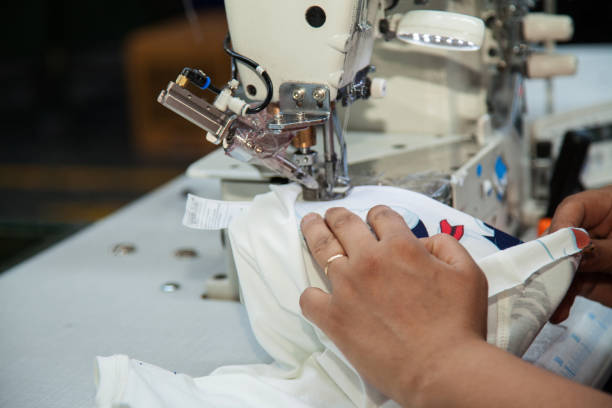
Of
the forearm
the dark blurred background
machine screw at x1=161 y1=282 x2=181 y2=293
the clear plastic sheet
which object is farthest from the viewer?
the dark blurred background

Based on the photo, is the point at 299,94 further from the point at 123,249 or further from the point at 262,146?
the point at 123,249

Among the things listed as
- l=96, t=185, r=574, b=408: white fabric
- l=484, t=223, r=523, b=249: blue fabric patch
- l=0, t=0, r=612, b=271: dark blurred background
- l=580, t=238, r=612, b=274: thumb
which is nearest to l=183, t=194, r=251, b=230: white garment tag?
l=96, t=185, r=574, b=408: white fabric

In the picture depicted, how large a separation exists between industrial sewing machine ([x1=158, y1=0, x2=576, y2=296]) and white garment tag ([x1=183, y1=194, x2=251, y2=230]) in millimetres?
80

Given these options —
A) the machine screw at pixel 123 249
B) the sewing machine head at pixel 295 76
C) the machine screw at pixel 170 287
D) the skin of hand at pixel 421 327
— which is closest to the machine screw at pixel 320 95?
the sewing machine head at pixel 295 76

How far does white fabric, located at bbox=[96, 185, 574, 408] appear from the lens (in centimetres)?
69

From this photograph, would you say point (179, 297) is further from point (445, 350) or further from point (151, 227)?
point (445, 350)

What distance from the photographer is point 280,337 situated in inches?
30.4

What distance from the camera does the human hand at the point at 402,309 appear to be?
582 mm

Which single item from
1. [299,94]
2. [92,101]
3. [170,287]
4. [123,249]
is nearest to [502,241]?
[299,94]

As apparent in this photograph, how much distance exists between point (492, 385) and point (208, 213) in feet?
1.44

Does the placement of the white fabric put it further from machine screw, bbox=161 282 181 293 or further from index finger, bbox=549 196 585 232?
machine screw, bbox=161 282 181 293

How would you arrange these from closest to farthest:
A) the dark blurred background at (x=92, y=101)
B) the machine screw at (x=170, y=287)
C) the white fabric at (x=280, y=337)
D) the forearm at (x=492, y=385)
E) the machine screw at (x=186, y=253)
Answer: the forearm at (x=492, y=385) → the white fabric at (x=280, y=337) → the machine screw at (x=170, y=287) → the machine screw at (x=186, y=253) → the dark blurred background at (x=92, y=101)

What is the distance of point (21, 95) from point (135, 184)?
2302 millimetres

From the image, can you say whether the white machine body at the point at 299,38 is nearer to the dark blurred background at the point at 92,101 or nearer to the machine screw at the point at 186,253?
the machine screw at the point at 186,253
